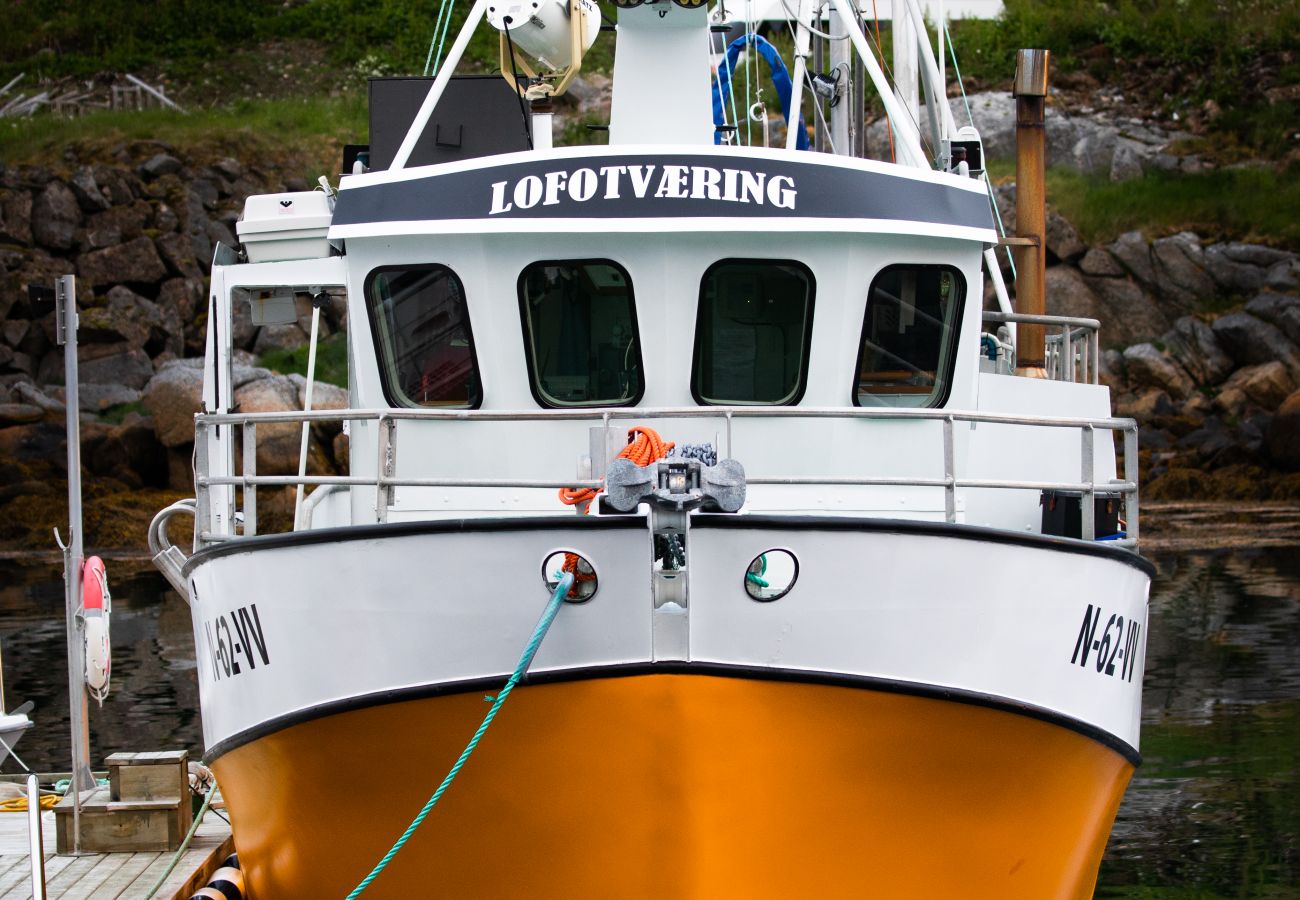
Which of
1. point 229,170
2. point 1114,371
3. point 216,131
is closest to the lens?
point 1114,371

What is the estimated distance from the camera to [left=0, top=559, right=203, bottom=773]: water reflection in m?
14.4

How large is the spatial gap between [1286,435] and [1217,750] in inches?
651

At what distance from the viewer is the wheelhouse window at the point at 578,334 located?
7.96 meters

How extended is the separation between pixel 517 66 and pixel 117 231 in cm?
2722

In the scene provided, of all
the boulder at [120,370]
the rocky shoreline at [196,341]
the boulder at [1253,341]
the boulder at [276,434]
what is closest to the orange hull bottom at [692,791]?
the boulder at [276,434]

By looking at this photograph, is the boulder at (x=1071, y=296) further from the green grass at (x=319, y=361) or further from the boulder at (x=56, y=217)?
the boulder at (x=56, y=217)

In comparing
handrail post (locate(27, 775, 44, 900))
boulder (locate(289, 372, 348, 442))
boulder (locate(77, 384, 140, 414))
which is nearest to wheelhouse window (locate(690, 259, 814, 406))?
handrail post (locate(27, 775, 44, 900))

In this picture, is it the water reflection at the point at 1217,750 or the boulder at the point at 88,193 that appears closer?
the water reflection at the point at 1217,750

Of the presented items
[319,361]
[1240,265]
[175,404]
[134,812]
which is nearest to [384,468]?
[134,812]

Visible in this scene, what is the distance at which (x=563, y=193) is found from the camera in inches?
308

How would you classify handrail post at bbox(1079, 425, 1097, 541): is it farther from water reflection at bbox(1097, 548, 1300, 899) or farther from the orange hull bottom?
water reflection at bbox(1097, 548, 1300, 899)

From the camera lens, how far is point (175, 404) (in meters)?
28.3

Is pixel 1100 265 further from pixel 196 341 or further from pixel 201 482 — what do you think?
pixel 201 482

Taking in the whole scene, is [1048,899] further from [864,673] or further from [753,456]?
[753,456]
